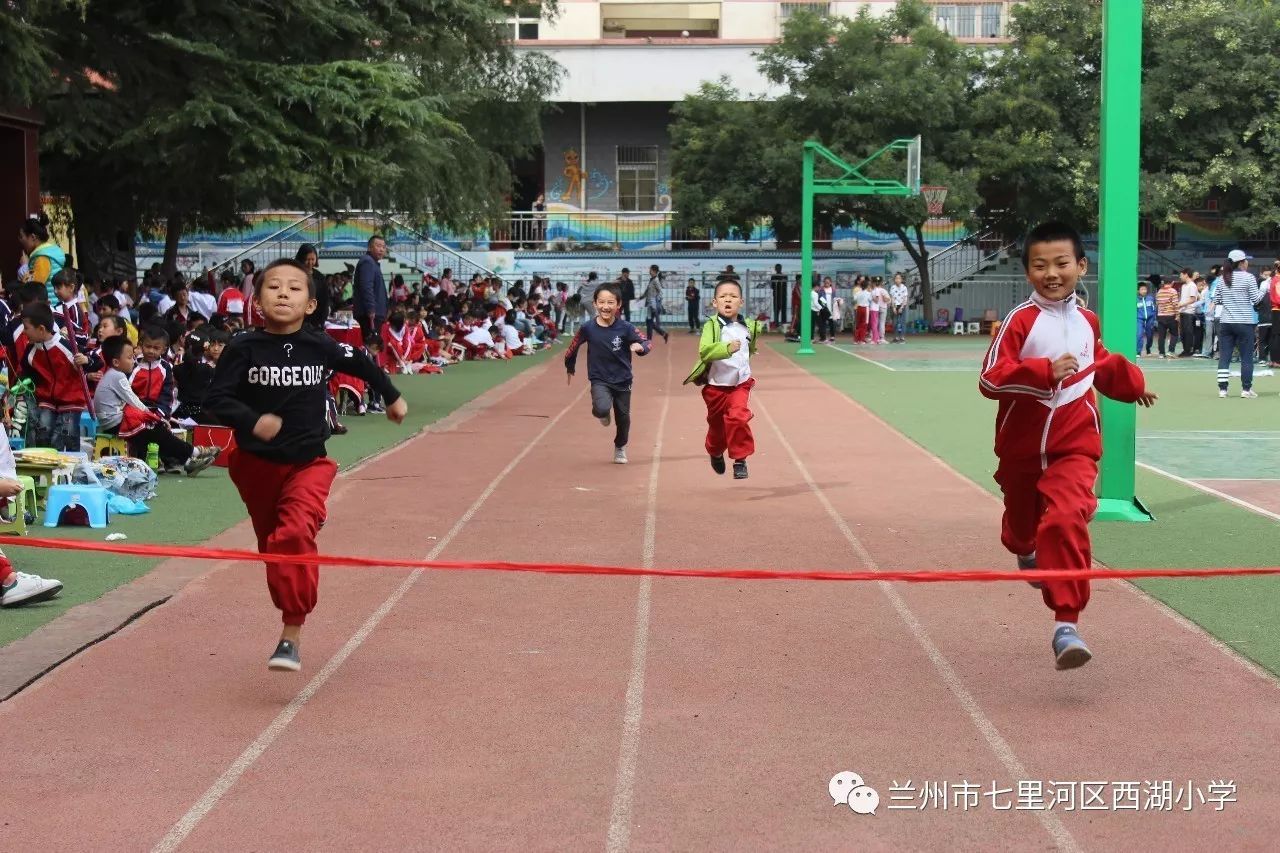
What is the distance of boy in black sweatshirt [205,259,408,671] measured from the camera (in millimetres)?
6535

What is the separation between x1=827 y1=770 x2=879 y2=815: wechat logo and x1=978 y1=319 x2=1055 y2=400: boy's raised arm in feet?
6.16

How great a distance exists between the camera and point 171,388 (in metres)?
14.1

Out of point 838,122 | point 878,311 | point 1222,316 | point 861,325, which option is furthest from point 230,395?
point 838,122

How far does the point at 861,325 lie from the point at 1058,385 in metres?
34.9

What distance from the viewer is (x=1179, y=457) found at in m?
14.8

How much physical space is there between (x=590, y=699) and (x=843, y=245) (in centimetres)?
4633

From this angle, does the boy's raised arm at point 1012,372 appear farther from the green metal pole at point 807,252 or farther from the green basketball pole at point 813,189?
the green metal pole at point 807,252

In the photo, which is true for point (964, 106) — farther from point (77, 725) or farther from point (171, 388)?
point (77, 725)

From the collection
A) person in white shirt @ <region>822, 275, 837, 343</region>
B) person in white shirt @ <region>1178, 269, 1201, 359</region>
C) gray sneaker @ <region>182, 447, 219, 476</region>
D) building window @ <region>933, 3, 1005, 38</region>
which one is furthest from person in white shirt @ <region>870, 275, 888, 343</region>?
gray sneaker @ <region>182, 447, 219, 476</region>

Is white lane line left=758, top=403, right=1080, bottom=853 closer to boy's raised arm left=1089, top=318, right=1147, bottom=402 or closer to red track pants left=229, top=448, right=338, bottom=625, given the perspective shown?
boy's raised arm left=1089, top=318, right=1147, bottom=402

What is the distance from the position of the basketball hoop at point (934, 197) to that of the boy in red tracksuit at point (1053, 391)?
117ft

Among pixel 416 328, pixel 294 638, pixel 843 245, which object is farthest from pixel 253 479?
pixel 843 245

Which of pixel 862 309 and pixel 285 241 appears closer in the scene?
pixel 862 309

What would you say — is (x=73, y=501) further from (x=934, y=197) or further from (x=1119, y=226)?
(x=934, y=197)
